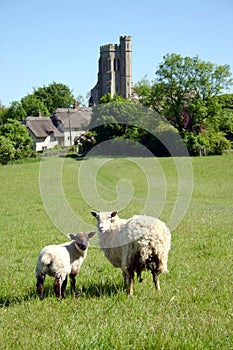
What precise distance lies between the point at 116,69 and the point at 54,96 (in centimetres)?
3876

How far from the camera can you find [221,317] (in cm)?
596

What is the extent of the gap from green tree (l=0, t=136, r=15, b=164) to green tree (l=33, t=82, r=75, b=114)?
231 feet

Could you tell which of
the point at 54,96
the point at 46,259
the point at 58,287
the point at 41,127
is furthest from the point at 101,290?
the point at 54,96

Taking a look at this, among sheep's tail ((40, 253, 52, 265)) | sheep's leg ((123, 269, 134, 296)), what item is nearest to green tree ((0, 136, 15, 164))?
sheep's leg ((123, 269, 134, 296))

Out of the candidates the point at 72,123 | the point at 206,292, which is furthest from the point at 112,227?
the point at 72,123

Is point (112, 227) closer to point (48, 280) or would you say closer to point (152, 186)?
point (48, 280)

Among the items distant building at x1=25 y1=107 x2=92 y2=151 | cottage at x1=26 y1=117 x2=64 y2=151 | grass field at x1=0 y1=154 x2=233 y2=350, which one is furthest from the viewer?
distant building at x1=25 y1=107 x2=92 y2=151

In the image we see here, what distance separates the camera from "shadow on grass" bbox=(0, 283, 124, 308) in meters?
7.51

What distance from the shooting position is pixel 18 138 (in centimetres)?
8675

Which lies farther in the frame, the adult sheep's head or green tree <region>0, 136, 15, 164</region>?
green tree <region>0, 136, 15, 164</region>

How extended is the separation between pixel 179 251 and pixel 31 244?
16.2 feet

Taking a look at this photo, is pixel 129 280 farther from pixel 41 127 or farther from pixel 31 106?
pixel 31 106

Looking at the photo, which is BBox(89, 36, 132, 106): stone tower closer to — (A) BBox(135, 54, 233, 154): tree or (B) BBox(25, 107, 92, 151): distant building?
(B) BBox(25, 107, 92, 151): distant building

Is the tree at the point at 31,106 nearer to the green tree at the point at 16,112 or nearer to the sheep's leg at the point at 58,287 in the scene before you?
the green tree at the point at 16,112
